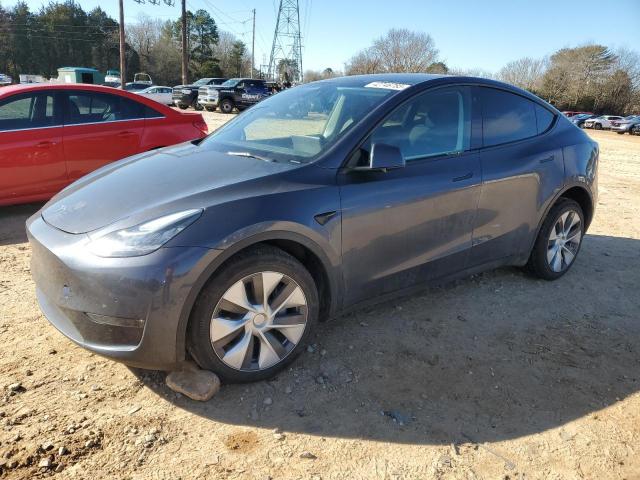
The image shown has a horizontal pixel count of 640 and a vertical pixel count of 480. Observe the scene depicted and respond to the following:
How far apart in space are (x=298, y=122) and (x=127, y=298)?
1.87 metres

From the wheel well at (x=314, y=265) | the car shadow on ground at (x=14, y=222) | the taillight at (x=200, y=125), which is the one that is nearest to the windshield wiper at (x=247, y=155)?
the wheel well at (x=314, y=265)

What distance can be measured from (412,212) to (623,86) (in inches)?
2582

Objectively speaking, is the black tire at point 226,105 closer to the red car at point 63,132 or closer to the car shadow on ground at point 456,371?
the red car at point 63,132

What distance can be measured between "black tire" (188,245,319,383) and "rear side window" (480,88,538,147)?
6.10ft

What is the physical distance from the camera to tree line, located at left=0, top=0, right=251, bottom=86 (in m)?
65.0

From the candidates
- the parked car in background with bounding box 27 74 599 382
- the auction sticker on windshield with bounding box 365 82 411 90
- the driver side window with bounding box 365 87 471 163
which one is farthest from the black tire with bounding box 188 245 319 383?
the auction sticker on windshield with bounding box 365 82 411 90

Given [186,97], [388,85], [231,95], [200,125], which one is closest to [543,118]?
[388,85]

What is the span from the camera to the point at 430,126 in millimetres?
3422

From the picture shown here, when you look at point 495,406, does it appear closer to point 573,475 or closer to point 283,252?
point 573,475

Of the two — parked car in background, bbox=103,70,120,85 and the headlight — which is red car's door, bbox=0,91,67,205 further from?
parked car in background, bbox=103,70,120,85

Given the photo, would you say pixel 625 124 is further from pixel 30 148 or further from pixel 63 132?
pixel 30 148

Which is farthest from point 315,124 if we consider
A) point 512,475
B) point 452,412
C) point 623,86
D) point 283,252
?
point 623,86

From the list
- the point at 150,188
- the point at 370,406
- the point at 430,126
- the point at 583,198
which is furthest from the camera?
the point at 583,198

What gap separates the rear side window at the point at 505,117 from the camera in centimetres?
374
